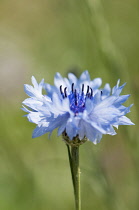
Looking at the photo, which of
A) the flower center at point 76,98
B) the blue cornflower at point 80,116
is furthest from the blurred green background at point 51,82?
the blue cornflower at point 80,116

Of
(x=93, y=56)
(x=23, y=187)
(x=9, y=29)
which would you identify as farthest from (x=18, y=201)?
(x=9, y=29)

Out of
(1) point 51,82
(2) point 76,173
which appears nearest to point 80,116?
(2) point 76,173

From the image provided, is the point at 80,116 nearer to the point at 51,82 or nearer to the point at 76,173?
the point at 76,173

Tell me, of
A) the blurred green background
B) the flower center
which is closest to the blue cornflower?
the flower center

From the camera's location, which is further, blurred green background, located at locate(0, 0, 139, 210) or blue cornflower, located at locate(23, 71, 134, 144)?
blurred green background, located at locate(0, 0, 139, 210)

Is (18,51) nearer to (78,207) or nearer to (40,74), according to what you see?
(40,74)

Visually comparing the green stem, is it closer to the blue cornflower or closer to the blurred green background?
the blue cornflower

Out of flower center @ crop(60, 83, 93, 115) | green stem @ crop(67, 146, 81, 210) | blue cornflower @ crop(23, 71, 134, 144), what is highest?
flower center @ crop(60, 83, 93, 115)

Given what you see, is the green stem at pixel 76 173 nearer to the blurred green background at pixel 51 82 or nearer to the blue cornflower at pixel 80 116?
the blue cornflower at pixel 80 116

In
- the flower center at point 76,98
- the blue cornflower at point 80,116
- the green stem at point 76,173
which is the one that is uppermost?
the flower center at point 76,98
